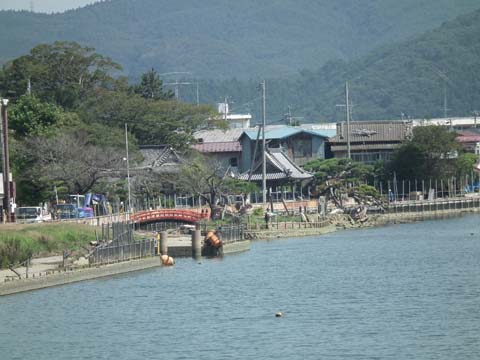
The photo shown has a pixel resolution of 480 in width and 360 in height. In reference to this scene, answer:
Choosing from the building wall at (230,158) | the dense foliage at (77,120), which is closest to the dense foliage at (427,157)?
the building wall at (230,158)

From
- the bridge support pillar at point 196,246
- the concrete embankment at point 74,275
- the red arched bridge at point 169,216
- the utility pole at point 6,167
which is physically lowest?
the concrete embankment at point 74,275

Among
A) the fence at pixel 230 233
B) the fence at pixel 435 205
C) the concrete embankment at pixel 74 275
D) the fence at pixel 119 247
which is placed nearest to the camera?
the concrete embankment at pixel 74 275

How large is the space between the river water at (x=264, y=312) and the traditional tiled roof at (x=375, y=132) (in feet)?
173

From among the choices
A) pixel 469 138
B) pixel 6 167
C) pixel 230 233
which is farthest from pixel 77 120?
pixel 469 138

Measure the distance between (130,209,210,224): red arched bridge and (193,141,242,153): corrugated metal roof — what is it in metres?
32.2

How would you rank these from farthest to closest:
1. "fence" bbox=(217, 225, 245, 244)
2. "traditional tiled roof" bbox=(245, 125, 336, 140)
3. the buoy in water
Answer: "traditional tiled roof" bbox=(245, 125, 336, 140) < "fence" bbox=(217, 225, 245, 244) < the buoy in water

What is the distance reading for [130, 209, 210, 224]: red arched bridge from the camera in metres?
73.1

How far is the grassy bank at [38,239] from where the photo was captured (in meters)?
54.0

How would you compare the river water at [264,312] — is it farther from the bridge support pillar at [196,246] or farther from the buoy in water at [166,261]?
the bridge support pillar at [196,246]

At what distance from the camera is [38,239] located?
193 feet

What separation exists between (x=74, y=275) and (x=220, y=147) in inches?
2361

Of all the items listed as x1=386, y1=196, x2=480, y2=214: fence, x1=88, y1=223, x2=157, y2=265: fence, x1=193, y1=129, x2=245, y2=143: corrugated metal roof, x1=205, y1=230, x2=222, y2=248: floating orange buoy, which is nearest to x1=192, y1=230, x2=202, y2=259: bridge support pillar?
x1=205, y1=230, x2=222, y2=248: floating orange buoy

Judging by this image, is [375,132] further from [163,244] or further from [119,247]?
[119,247]

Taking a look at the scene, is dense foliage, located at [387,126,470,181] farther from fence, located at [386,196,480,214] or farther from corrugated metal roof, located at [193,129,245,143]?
corrugated metal roof, located at [193,129,245,143]
